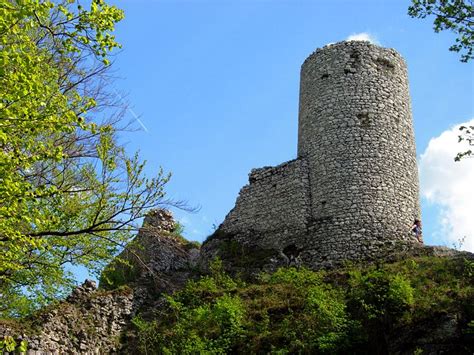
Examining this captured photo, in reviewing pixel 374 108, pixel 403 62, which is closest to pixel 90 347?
pixel 374 108

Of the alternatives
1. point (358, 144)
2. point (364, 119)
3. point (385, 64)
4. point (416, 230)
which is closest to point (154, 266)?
point (358, 144)

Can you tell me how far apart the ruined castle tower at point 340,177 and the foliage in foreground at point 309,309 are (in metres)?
1.35

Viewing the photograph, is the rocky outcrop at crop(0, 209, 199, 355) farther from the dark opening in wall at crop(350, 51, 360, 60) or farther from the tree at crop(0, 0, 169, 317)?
the dark opening in wall at crop(350, 51, 360, 60)

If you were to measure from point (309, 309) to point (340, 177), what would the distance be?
223 inches

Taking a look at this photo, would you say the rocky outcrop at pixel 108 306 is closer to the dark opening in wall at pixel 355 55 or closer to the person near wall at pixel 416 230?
the person near wall at pixel 416 230

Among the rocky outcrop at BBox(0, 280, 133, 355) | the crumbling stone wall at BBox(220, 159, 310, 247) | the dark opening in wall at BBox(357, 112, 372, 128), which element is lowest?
the rocky outcrop at BBox(0, 280, 133, 355)

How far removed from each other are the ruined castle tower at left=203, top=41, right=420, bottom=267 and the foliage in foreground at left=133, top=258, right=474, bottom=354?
1.35 metres

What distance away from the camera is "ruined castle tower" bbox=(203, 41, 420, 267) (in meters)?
20.3

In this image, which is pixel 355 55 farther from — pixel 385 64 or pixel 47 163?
pixel 47 163

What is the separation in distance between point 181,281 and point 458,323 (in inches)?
405

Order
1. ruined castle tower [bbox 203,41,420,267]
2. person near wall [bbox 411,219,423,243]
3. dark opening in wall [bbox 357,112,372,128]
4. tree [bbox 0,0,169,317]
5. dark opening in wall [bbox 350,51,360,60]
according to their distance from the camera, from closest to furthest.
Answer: tree [bbox 0,0,169,317] < ruined castle tower [bbox 203,41,420,267] < person near wall [bbox 411,219,423,243] < dark opening in wall [bbox 357,112,372,128] < dark opening in wall [bbox 350,51,360,60]

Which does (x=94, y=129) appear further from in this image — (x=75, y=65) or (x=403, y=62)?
(x=403, y=62)

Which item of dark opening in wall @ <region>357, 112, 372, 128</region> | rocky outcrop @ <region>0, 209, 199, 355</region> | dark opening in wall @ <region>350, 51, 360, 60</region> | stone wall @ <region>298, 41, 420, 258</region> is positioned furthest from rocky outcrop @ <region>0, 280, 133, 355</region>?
dark opening in wall @ <region>350, 51, 360, 60</region>

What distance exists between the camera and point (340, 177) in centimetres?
2091
